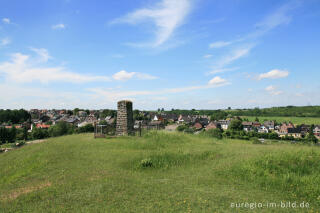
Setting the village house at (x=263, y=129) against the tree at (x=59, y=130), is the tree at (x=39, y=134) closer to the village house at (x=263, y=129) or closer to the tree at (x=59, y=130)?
the tree at (x=59, y=130)

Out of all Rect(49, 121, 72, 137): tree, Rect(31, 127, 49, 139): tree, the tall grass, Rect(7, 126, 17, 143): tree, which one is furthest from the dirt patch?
Rect(7, 126, 17, 143): tree

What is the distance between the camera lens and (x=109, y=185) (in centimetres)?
730

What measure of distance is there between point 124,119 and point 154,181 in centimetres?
1227

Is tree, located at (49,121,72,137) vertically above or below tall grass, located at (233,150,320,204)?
below

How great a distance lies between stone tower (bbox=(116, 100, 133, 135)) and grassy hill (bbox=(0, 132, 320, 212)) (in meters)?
6.52

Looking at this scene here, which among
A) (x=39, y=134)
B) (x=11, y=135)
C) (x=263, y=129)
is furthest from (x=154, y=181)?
(x=263, y=129)

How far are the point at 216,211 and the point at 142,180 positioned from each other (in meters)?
3.64

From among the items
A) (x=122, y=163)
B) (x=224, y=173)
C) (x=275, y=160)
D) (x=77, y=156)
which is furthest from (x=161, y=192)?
(x=77, y=156)

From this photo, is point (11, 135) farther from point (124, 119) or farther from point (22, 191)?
point (22, 191)

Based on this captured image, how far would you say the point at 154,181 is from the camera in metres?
7.93

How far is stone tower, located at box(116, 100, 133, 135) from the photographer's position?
19.4 metres

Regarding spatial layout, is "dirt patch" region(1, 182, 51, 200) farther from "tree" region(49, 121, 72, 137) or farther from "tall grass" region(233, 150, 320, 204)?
"tree" region(49, 121, 72, 137)

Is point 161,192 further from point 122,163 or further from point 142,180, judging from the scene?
point 122,163

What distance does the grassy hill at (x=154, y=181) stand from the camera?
5863mm
